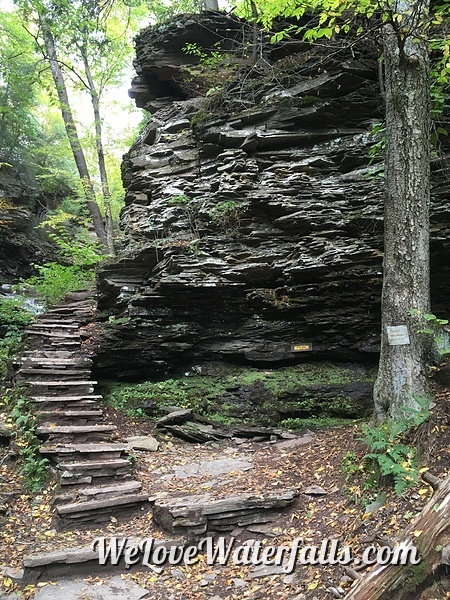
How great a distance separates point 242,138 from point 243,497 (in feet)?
26.0

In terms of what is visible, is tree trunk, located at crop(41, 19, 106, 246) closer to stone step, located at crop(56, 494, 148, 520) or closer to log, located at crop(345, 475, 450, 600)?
stone step, located at crop(56, 494, 148, 520)

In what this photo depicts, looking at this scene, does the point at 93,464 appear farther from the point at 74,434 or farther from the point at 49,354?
the point at 49,354

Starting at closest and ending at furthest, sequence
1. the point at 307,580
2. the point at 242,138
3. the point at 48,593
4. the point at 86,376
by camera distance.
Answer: the point at 307,580 → the point at 48,593 → the point at 86,376 → the point at 242,138

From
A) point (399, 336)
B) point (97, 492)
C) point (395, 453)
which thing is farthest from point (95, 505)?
point (399, 336)

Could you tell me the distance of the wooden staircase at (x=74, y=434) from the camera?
513cm

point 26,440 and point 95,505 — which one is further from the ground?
point 26,440

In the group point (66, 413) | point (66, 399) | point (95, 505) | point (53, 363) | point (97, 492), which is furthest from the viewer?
point (53, 363)

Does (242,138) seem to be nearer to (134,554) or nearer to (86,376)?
(86,376)

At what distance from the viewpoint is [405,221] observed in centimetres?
460

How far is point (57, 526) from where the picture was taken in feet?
15.9

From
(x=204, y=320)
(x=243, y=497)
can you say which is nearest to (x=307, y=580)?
(x=243, y=497)

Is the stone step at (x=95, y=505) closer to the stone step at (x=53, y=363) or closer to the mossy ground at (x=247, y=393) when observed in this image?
the mossy ground at (x=247, y=393)

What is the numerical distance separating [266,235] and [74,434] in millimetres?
5466

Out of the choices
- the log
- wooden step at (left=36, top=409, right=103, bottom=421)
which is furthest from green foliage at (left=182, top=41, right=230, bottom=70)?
the log
